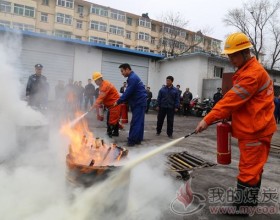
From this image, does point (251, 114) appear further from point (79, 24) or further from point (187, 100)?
point (79, 24)

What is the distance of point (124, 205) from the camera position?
124 inches

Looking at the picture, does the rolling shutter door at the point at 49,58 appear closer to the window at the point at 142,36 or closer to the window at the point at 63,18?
the window at the point at 63,18

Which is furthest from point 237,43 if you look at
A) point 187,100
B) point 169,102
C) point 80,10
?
point 80,10

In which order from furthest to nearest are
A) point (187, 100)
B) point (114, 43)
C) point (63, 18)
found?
point (114, 43) < point (63, 18) < point (187, 100)

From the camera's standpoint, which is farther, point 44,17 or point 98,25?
point 98,25

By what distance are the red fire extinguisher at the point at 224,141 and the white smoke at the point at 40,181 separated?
0.85 meters

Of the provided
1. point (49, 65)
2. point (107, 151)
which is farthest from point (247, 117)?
point (49, 65)

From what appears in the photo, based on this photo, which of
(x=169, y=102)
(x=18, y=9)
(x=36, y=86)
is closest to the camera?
(x=36, y=86)

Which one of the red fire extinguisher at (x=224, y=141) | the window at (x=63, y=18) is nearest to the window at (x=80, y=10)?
the window at (x=63, y=18)

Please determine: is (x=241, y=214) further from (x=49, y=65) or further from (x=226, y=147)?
(x=49, y=65)

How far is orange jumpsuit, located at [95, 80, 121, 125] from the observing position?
292 inches

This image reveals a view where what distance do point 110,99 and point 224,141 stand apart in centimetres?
457

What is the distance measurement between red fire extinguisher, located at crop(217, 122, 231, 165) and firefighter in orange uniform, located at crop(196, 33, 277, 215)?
0.38 ft

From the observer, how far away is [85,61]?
19391mm
